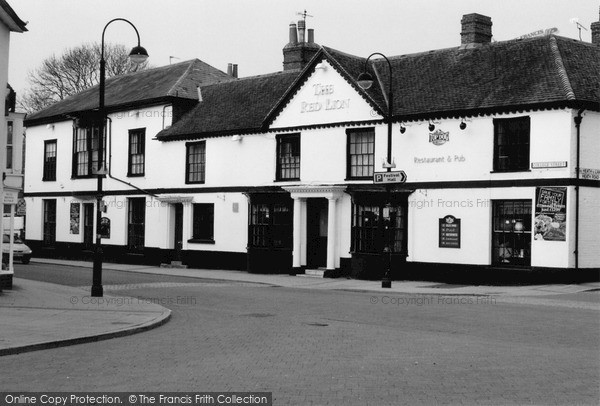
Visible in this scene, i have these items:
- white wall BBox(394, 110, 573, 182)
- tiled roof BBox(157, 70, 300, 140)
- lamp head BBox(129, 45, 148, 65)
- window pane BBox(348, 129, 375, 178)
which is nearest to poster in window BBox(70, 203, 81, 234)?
tiled roof BBox(157, 70, 300, 140)

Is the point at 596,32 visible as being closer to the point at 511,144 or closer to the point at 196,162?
the point at 511,144

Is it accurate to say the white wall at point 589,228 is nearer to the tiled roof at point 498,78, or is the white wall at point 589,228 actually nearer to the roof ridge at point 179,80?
the tiled roof at point 498,78

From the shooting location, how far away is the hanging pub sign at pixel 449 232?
27812 mm

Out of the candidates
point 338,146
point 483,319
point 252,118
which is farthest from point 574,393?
point 252,118

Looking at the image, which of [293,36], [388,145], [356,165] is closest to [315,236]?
[356,165]

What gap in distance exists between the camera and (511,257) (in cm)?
2672

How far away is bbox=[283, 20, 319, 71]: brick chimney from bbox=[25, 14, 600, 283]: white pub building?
96 mm

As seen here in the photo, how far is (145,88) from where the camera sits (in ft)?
136

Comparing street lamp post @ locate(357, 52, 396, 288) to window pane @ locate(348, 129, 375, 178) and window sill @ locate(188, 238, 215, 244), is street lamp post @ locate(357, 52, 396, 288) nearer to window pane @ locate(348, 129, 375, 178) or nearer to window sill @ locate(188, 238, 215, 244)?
window pane @ locate(348, 129, 375, 178)

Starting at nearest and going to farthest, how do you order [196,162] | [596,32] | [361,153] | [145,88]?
[596,32] < [361,153] < [196,162] < [145,88]

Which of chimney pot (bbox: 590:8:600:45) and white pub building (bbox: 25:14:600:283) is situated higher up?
chimney pot (bbox: 590:8:600:45)

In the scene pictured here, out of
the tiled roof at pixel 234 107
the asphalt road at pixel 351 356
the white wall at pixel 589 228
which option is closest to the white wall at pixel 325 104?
the tiled roof at pixel 234 107

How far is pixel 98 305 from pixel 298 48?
2131cm

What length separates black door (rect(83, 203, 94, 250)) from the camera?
42344 millimetres
